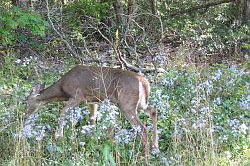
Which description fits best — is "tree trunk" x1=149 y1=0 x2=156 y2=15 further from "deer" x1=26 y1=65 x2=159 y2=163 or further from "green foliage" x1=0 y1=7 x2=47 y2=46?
"deer" x1=26 y1=65 x2=159 y2=163

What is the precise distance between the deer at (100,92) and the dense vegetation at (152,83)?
16 cm

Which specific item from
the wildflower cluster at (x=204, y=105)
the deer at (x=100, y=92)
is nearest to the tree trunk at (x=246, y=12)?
the wildflower cluster at (x=204, y=105)

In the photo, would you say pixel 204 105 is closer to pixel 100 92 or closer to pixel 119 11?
pixel 100 92

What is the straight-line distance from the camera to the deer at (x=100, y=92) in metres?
7.06

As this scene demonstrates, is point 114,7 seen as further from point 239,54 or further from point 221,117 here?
point 221,117

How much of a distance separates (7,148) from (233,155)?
104 inches

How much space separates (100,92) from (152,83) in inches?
66.9

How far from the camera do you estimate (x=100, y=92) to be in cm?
752

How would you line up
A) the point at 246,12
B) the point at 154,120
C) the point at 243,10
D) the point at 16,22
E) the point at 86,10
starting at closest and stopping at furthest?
the point at 154,120 → the point at 16,22 → the point at 86,10 → the point at 246,12 → the point at 243,10

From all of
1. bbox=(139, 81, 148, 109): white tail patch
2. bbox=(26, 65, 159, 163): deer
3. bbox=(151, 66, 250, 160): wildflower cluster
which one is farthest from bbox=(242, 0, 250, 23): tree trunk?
bbox=(139, 81, 148, 109): white tail patch

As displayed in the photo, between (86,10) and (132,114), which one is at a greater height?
(86,10)

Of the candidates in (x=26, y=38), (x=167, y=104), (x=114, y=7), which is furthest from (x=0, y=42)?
(x=167, y=104)

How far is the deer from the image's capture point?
7062 millimetres

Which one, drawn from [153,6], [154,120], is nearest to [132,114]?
[154,120]
